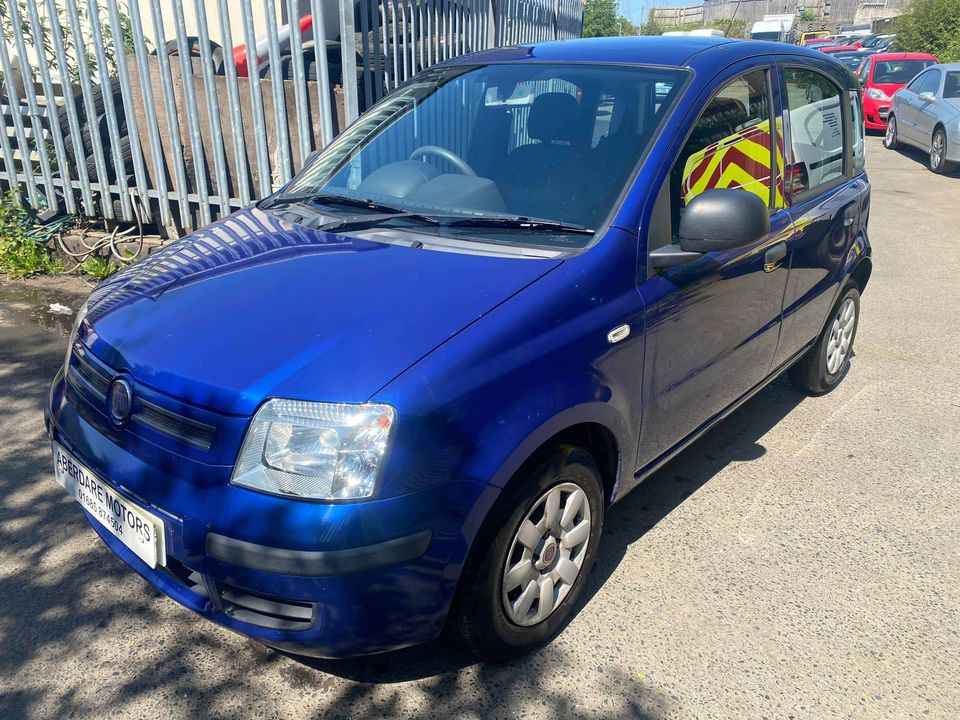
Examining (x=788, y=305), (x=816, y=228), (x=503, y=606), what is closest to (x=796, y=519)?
(x=788, y=305)

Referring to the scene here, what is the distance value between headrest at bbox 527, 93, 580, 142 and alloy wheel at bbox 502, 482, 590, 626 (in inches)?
52.9

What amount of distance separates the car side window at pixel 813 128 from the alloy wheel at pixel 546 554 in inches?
75.8

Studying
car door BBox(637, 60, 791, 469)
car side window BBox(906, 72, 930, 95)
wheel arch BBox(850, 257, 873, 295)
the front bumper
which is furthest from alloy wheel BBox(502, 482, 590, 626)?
car side window BBox(906, 72, 930, 95)

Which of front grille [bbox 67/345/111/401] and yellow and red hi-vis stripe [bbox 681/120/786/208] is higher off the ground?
yellow and red hi-vis stripe [bbox 681/120/786/208]

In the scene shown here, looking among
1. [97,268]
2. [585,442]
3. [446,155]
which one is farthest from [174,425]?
[97,268]

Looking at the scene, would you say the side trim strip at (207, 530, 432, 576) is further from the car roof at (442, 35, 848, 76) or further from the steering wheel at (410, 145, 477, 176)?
the car roof at (442, 35, 848, 76)

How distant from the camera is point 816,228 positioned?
379cm

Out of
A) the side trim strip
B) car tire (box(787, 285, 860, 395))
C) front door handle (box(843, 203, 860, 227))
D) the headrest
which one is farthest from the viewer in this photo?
car tire (box(787, 285, 860, 395))

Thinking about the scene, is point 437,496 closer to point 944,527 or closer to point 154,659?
point 154,659

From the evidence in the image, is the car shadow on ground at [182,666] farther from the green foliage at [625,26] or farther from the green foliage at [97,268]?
the green foliage at [625,26]

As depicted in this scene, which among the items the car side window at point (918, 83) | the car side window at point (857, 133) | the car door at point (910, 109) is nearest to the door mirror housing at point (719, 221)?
the car side window at point (857, 133)

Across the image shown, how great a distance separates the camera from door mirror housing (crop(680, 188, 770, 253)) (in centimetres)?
263

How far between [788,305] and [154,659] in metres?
2.94

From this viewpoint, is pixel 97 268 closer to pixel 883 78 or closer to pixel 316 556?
pixel 316 556
